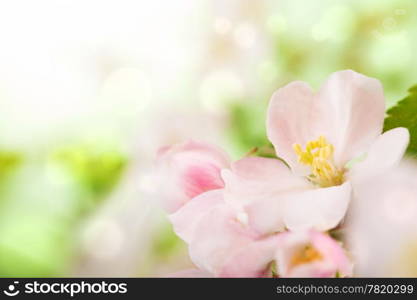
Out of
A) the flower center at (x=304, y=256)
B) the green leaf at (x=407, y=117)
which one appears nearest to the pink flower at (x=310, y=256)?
the flower center at (x=304, y=256)

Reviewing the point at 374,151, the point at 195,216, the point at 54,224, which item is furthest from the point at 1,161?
the point at 374,151

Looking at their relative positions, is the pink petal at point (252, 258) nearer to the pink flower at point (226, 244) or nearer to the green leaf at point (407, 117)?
the pink flower at point (226, 244)

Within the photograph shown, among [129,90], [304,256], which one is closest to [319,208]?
[304,256]

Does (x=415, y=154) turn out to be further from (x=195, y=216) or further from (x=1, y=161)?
(x=1, y=161)

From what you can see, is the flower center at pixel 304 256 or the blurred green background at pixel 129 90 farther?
the blurred green background at pixel 129 90

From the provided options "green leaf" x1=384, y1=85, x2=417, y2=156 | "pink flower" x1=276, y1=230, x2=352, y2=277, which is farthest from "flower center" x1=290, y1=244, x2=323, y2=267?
"green leaf" x1=384, y1=85, x2=417, y2=156
